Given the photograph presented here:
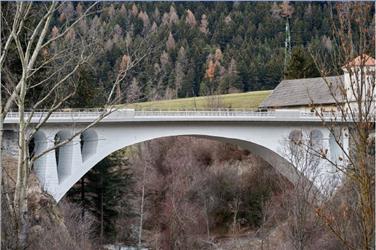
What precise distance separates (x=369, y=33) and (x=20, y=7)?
4107 mm

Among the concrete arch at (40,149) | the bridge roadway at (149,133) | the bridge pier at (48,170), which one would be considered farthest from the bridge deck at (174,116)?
the bridge pier at (48,170)

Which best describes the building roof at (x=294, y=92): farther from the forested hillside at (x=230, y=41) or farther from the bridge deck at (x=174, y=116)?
the forested hillside at (x=230, y=41)

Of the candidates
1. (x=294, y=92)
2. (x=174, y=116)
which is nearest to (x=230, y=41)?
(x=294, y=92)

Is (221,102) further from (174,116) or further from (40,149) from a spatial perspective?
(40,149)

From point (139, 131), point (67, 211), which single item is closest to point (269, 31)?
point (139, 131)

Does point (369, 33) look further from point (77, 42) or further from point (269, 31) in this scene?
point (269, 31)

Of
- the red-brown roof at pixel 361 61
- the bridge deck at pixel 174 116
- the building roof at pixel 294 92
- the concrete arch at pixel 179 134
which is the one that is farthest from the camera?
the building roof at pixel 294 92

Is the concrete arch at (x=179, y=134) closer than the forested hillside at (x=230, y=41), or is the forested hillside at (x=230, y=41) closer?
the concrete arch at (x=179, y=134)

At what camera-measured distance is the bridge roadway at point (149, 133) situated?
929 inches

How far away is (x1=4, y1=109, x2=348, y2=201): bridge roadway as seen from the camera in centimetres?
2359

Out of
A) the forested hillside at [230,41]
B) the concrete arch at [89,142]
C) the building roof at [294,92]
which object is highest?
the forested hillside at [230,41]

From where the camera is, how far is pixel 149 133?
2747cm

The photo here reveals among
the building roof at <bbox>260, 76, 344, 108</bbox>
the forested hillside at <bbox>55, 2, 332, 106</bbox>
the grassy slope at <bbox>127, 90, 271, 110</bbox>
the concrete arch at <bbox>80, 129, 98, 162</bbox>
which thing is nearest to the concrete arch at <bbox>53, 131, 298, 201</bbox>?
the concrete arch at <bbox>80, 129, 98, 162</bbox>

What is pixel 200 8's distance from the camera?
90938mm
